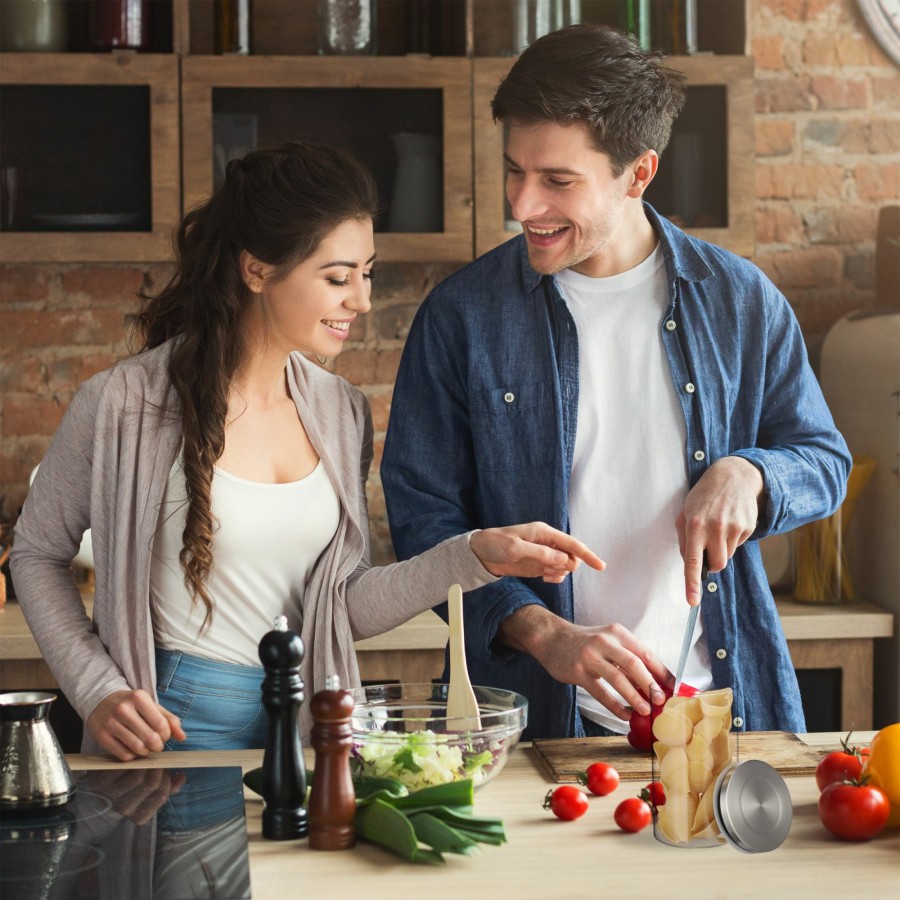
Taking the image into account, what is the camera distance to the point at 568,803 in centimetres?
131

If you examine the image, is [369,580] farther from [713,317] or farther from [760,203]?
[760,203]

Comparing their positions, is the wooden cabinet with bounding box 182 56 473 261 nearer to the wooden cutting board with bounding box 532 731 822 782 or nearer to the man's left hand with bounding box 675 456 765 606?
the man's left hand with bounding box 675 456 765 606

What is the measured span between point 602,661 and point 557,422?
1.43ft

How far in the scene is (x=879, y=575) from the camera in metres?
2.91

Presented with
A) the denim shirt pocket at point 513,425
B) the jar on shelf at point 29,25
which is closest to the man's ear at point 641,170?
the denim shirt pocket at point 513,425

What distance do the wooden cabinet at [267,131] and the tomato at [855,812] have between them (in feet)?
6.07

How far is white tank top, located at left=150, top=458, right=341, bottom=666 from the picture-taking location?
176 cm

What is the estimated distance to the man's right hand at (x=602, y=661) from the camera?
152cm

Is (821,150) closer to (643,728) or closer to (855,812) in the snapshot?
(643,728)

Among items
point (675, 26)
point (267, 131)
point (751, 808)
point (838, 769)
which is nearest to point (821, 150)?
point (675, 26)

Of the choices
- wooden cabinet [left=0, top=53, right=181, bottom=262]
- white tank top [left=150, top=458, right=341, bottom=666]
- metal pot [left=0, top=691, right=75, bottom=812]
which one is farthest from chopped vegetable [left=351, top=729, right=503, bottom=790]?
wooden cabinet [left=0, top=53, right=181, bottom=262]

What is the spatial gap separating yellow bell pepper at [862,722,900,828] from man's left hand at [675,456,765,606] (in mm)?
319

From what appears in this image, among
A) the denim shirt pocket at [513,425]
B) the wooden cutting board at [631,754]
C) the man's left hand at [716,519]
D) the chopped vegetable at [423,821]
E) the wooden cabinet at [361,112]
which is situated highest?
the wooden cabinet at [361,112]

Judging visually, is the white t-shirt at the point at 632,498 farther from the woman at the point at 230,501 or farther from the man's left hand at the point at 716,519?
the woman at the point at 230,501
